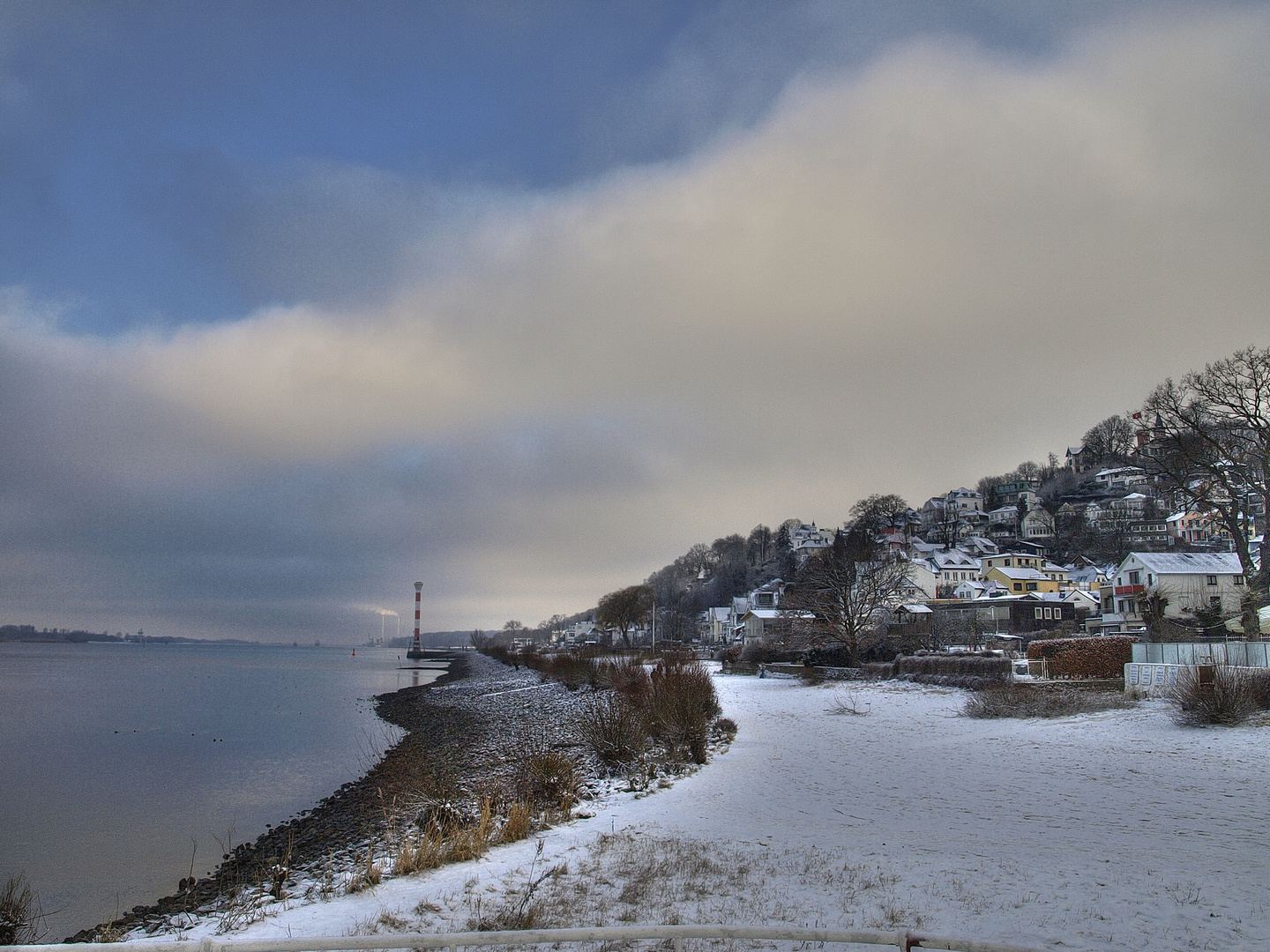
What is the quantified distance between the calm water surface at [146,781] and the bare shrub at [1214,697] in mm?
22142

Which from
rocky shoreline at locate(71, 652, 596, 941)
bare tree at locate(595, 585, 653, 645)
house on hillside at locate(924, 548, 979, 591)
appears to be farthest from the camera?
house on hillside at locate(924, 548, 979, 591)

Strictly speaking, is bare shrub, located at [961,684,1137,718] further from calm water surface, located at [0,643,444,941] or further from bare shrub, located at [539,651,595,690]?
bare shrub, located at [539,651,595,690]

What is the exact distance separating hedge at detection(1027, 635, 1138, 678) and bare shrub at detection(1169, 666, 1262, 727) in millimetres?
10242

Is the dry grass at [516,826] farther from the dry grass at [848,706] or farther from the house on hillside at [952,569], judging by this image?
the house on hillside at [952,569]

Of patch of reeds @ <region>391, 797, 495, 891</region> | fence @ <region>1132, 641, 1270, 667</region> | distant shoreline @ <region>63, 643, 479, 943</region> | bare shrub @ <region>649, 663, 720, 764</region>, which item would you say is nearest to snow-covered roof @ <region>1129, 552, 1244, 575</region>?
fence @ <region>1132, 641, 1270, 667</region>

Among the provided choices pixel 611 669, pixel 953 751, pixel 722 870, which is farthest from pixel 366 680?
pixel 722 870

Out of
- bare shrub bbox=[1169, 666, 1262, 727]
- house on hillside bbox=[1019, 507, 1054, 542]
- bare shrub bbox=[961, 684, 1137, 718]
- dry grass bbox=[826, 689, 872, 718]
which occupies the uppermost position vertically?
house on hillside bbox=[1019, 507, 1054, 542]

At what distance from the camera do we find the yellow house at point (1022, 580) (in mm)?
99188

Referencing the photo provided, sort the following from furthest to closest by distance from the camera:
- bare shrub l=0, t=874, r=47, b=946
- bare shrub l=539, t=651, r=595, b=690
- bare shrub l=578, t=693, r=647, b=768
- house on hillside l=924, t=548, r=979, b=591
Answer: house on hillside l=924, t=548, r=979, b=591, bare shrub l=539, t=651, r=595, b=690, bare shrub l=578, t=693, r=647, b=768, bare shrub l=0, t=874, r=47, b=946

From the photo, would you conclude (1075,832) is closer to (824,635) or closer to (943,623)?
(824,635)

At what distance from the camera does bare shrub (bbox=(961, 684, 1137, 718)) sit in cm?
2414

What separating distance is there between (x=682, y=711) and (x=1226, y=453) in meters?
27.6

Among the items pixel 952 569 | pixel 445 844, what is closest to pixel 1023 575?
pixel 952 569

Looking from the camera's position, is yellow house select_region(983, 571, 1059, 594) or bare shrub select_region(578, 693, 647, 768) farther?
Answer: yellow house select_region(983, 571, 1059, 594)
